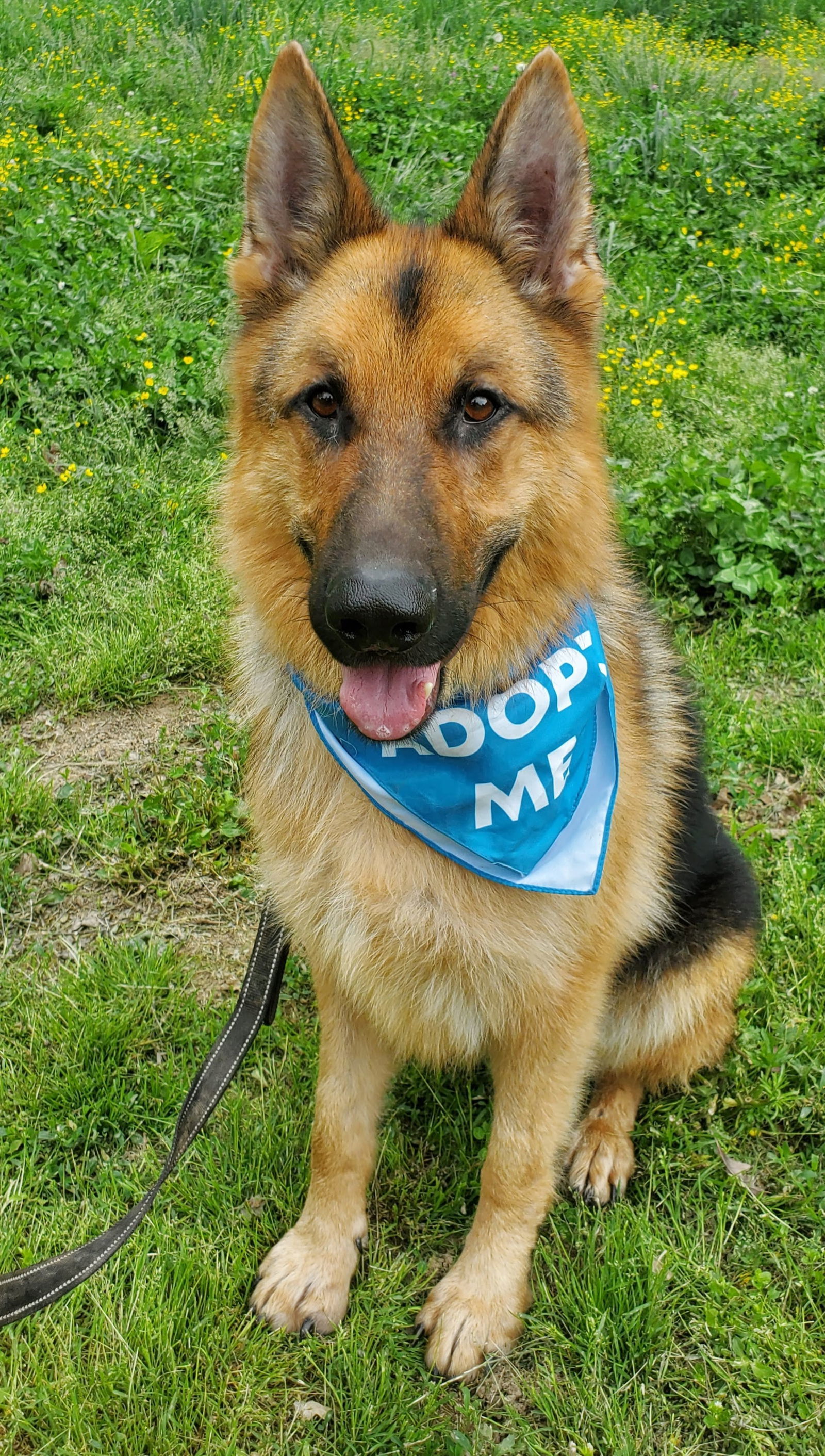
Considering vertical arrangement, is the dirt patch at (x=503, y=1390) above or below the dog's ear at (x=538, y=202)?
below

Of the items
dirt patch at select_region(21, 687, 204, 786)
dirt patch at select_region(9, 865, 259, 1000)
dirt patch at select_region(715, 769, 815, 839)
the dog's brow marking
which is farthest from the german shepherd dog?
dirt patch at select_region(21, 687, 204, 786)

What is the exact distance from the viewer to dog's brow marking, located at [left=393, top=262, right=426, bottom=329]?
2328 millimetres

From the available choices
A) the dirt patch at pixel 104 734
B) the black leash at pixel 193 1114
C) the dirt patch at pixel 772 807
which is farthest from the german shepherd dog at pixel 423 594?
the dirt patch at pixel 104 734

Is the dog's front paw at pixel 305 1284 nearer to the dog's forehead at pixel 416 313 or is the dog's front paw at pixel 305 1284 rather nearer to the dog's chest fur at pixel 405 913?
the dog's chest fur at pixel 405 913

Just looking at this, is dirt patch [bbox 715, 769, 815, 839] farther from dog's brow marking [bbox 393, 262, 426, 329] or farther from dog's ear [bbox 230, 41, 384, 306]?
dog's ear [bbox 230, 41, 384, 306]

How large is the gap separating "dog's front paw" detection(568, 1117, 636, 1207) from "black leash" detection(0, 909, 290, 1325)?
1009mm

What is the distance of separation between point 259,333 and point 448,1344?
2.63 m

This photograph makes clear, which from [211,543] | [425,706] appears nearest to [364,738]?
[425,706]

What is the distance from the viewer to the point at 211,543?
201 inches

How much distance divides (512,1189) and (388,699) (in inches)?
53.9

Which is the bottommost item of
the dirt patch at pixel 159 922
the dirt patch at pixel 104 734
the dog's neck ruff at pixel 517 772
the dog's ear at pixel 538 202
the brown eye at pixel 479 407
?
the dirt patch at pixel 159 922

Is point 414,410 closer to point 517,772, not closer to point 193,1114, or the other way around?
point 517,772

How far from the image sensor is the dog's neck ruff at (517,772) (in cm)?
245

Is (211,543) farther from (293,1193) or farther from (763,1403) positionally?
(763,1403)
